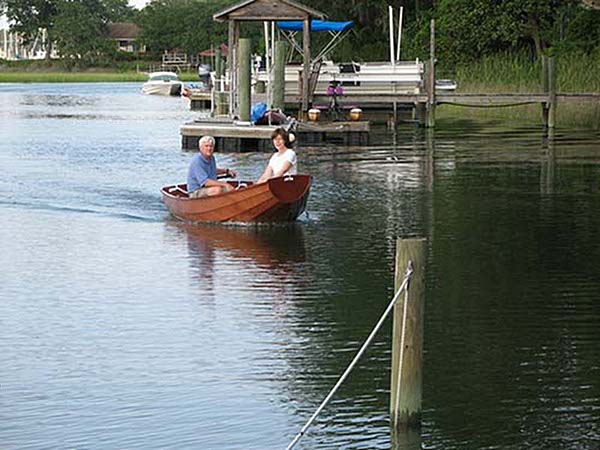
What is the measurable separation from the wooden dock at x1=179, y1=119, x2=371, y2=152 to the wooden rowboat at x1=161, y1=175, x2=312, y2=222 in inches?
563

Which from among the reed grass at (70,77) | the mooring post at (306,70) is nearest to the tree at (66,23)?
the reed grass at (70,77)

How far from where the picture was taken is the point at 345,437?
443 inches

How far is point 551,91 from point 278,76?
317 inches

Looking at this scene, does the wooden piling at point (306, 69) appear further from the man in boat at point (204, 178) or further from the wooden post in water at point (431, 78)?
the man in boat at point (204, 178)

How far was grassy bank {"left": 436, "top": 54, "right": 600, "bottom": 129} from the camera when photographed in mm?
45188

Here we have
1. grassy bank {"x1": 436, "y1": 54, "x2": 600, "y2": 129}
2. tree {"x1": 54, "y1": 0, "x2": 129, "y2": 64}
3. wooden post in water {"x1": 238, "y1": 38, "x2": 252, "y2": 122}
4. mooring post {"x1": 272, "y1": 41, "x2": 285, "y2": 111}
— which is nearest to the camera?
wooden post in water {"x1": 238, "y1": 38, "x2": 252, "y2": 122}

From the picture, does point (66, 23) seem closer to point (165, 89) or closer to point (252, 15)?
point (165, 89)

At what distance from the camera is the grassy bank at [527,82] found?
45.2 m

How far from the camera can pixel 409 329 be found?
34.2 ft

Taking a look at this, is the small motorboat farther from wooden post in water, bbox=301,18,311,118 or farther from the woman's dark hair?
the woman's dark hair

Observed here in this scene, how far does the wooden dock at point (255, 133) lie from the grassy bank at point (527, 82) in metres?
7.31

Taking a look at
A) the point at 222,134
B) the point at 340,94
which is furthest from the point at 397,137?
the point at 222,134

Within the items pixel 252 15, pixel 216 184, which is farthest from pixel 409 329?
pixel 252 15

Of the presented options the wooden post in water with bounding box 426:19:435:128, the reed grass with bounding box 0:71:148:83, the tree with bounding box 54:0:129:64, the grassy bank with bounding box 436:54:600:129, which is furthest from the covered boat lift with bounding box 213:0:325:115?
the tree with bounding box 54:0:129:64
